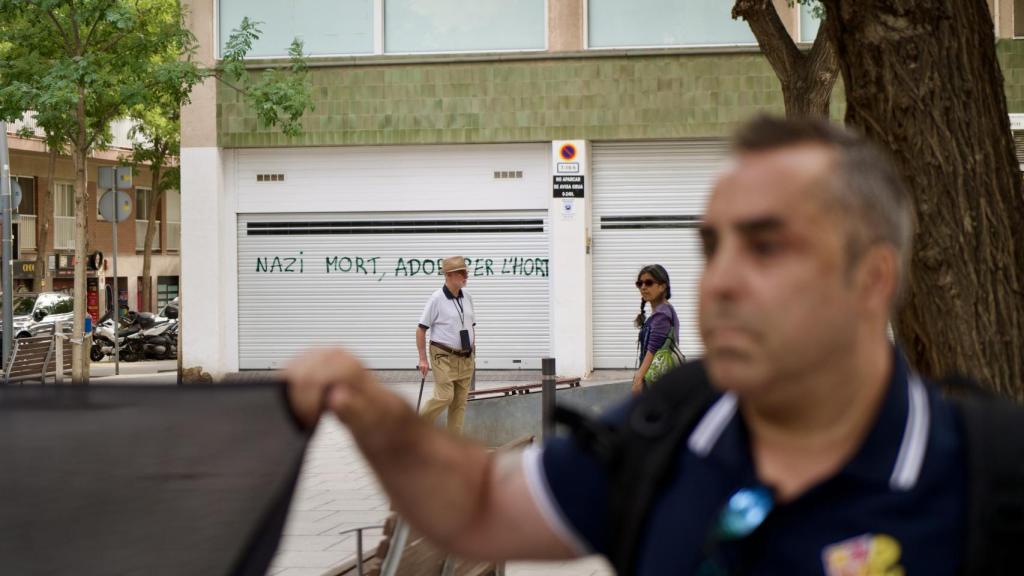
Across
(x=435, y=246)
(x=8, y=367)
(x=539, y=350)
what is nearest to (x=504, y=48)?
(x=435, y=246)

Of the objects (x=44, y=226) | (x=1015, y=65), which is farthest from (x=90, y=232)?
(x=1015, y=65)

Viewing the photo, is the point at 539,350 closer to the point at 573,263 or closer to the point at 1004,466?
the point at 573,263

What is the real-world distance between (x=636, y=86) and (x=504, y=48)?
216 cm

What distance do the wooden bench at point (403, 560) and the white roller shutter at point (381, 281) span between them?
1753 centimetres

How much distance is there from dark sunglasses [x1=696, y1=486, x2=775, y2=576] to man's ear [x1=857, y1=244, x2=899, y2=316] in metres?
0.23

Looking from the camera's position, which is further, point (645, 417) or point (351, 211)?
point (351, 211)

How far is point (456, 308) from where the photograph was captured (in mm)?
12719

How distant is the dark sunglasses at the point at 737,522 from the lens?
62.4 inches

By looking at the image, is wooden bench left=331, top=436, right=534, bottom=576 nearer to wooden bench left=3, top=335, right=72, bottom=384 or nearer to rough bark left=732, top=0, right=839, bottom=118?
rough bark left=732, top=0, right=839, bottom=118

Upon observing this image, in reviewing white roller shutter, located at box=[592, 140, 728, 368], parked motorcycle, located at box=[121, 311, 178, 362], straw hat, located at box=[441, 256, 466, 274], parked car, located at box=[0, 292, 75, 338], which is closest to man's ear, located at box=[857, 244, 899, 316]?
straw hat, located at box=[441, 256, 466, 274]

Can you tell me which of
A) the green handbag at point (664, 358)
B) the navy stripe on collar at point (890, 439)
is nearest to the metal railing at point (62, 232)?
the green handbag at point (664, 358)

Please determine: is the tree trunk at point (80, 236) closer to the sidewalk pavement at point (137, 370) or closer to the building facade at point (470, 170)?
the building facade at point (470, 170)

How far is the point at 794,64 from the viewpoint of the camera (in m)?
10.7

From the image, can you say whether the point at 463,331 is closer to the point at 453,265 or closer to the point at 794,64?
the point at 453,265
